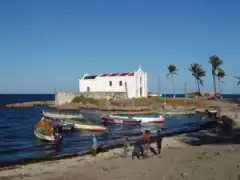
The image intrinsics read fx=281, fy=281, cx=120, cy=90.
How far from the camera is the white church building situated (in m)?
86.0

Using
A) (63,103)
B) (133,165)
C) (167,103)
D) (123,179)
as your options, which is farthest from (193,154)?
(63,103)

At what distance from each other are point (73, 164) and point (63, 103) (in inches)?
2881

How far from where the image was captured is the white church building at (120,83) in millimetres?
86000

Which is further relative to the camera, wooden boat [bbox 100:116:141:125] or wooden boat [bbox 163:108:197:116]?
wooden boat [bbox 163:108:197:116]

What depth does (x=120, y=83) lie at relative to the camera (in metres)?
87.6

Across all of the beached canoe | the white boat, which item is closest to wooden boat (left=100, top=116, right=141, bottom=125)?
the white boat

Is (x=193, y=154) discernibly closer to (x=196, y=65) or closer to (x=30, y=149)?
(x=30, y=149)

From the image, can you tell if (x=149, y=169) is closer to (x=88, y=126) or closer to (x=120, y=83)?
(x=88, y=126)

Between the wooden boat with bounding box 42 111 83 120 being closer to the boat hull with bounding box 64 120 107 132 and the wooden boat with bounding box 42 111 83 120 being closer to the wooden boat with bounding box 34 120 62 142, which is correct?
the boat hull with bounding box 64 120 107 132

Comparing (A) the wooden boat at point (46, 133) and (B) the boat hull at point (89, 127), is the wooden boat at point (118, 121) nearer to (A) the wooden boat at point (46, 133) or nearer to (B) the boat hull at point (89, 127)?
(B) the boat hull at point (89, 127)

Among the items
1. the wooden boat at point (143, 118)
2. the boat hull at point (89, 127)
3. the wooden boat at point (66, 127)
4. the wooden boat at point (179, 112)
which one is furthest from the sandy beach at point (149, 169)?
the wooden boat at point (179, 112)

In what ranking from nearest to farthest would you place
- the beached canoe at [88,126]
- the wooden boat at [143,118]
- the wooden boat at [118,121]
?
1. the beached canoe at [88,126]
2. the wooden boat at [118,121]
3. the wooden boat at [143,118]

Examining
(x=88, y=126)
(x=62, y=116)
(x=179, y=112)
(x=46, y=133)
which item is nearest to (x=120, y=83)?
(x=179, y=112)

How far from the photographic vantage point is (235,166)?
50.9 ft
